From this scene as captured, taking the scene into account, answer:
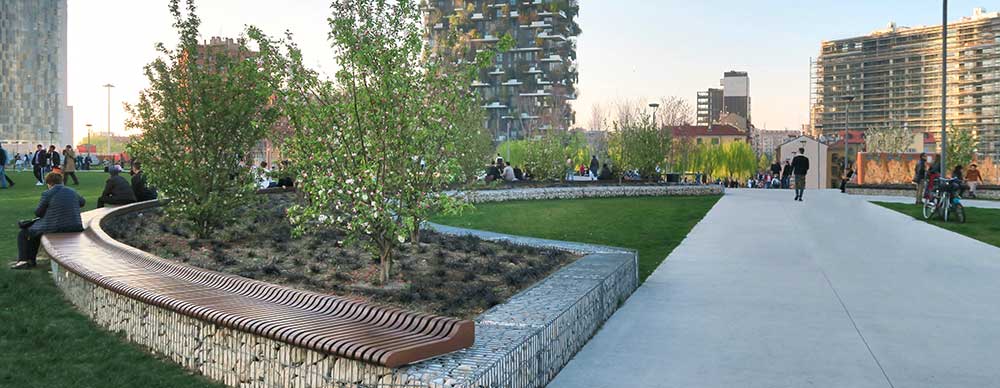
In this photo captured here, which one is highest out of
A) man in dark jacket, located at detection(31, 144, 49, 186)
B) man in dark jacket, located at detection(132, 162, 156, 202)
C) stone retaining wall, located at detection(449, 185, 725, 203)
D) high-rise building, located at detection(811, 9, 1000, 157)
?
high-rise building, located at detection(811, 9, 1000, 157)

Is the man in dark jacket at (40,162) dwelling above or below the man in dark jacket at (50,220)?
above

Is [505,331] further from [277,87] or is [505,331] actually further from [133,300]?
[277,87]

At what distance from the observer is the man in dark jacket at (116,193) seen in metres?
16.7

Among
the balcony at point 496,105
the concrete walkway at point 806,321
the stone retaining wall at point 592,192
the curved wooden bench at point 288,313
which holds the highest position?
the balcony at point 496,105

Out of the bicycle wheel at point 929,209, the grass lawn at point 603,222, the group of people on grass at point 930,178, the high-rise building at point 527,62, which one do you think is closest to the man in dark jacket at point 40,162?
the grass lawn at point 603,222

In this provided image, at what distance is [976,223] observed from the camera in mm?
19328

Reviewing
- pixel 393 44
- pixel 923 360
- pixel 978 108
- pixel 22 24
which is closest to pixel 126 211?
pixel 393 44

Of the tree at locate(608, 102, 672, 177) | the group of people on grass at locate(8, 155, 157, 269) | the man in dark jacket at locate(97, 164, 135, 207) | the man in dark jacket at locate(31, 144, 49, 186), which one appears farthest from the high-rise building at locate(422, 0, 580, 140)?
the group of people on grass at locate(8, 155, 157, 269)

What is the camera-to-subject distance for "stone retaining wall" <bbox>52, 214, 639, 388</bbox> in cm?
430

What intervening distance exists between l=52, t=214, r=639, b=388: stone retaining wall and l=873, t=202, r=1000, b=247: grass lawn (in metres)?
11.3

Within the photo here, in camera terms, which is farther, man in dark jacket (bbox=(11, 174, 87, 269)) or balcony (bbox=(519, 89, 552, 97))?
balcony (bbox=(519, 89, 552, 97))

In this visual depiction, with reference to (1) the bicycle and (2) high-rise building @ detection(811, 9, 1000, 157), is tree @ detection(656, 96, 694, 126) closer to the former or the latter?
(1) the bicycle

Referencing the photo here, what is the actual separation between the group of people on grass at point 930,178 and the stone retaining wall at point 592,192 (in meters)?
8.43

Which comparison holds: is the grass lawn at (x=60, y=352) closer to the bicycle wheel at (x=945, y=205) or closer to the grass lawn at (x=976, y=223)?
the grass lawn at (x=976, y=223)
